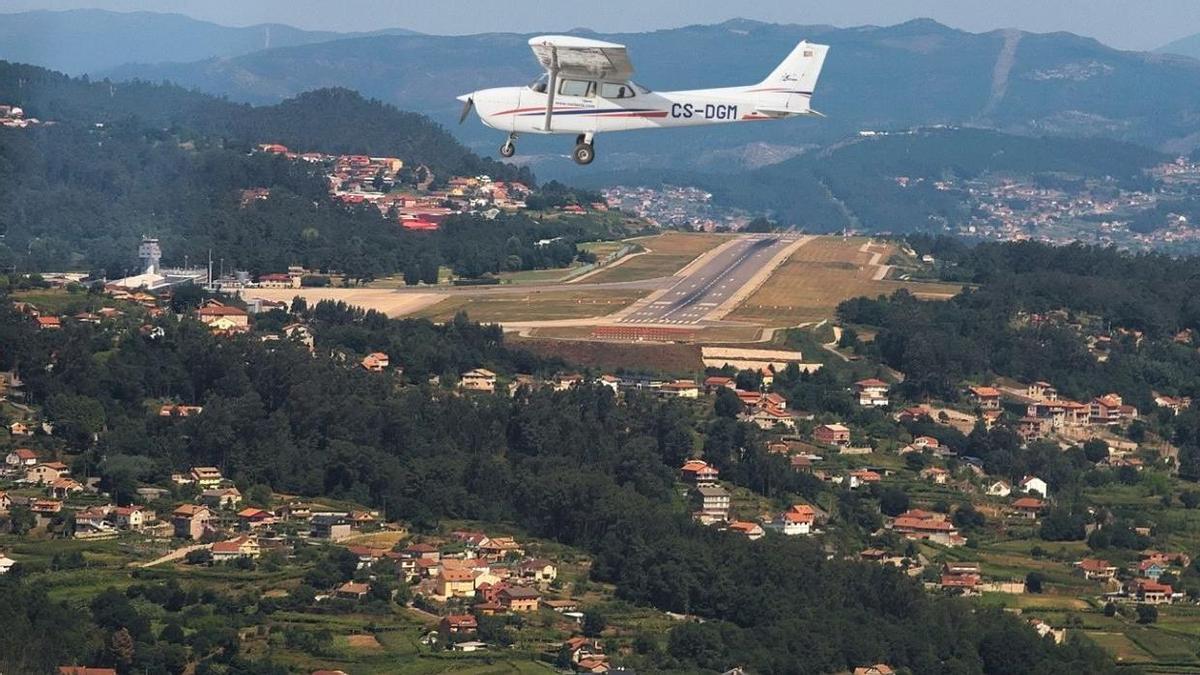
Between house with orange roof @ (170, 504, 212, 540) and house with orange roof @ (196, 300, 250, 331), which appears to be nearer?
house with orange roof @ (170, 504, 212, 540)

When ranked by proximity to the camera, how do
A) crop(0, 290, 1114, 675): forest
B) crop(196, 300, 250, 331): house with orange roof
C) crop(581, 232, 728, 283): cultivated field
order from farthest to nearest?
crop(581, 232, 728, 283): cultivated field → crop(196, 300, 250, 331): house with orange roof → crop(0, 290, 1114, 675): forest

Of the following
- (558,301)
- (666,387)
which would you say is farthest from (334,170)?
(666,387)

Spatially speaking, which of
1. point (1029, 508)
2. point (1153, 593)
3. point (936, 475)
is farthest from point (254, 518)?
point (1029, 508)

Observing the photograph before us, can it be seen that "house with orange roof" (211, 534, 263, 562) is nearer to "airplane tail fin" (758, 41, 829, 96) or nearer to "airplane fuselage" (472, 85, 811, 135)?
"airplane fuselage" (472, 85, 811, 135)

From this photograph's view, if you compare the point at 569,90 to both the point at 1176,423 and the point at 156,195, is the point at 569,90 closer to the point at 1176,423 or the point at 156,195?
the point at 1176,423

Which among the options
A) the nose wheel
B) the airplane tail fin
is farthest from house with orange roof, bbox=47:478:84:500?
the airplane tail fin

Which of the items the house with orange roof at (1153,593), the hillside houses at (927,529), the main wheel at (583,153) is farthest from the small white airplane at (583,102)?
the hillside houses at (927,529)

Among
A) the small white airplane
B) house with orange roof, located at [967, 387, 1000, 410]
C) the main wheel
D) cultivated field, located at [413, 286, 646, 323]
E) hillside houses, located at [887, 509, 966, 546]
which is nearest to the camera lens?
the small white airplane
